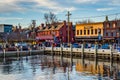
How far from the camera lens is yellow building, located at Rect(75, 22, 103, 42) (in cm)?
8856

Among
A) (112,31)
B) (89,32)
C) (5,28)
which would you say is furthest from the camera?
(5,28)

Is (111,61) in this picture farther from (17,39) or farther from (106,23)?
(17,39)

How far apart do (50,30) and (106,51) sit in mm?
47147

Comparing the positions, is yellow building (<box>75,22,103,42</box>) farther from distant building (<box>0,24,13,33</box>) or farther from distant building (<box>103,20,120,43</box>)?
distant building (<box>0,24,13,33</box>)

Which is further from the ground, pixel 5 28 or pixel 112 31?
pixel 5 28

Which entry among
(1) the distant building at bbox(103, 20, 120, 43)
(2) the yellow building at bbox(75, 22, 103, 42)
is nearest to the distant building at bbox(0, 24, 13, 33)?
(2) the yellow building at bbox(75, 22, 103, 42)

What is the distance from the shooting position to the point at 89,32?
93.1 metres

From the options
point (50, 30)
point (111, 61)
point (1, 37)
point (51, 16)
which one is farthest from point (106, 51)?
point (51, 16)

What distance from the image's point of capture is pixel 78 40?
9681cm

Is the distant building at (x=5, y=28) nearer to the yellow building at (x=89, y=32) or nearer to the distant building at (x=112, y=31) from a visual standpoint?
the yellow building at (x=89, y=32)

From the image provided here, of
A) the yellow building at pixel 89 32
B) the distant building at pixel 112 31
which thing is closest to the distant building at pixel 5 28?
the yellow building at pixel 89 32

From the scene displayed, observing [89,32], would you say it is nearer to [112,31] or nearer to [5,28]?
[112,31]

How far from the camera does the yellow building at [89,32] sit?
88562mm

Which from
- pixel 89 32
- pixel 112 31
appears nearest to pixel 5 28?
pixel 89 32
